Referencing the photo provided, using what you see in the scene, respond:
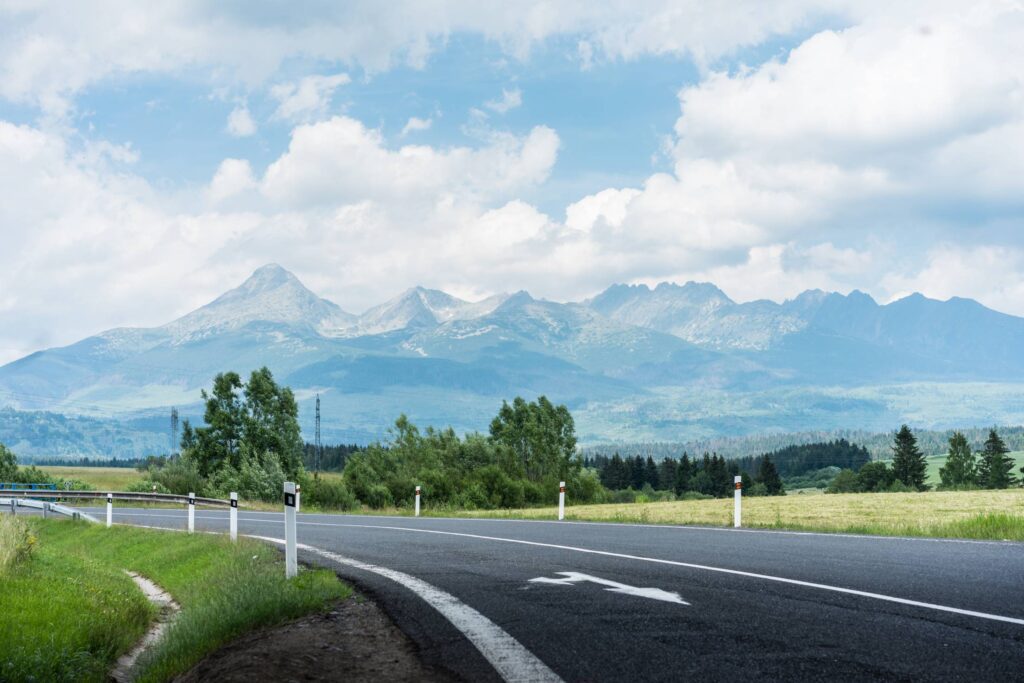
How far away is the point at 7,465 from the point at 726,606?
77.1m

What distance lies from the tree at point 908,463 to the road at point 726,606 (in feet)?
396

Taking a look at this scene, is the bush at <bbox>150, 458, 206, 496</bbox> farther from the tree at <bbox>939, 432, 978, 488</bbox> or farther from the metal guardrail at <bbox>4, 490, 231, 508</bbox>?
the tree at <bbox>939, 432, 978, 488</bbox>

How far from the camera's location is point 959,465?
136 meters

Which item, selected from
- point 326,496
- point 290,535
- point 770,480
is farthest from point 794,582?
point 770,480

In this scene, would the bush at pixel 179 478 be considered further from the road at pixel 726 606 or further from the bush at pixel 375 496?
the road at pixel 726 606

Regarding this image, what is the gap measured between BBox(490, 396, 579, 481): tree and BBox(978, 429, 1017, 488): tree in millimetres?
61151

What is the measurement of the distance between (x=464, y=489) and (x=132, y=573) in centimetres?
3555

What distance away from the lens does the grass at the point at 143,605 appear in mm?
9125

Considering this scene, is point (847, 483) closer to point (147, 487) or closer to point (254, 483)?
point (254, 483)

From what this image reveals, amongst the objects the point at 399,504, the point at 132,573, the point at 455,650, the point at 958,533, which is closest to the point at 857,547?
the point at 958,533

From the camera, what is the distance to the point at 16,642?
1093 cm

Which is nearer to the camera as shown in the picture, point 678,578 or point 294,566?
point 678,578

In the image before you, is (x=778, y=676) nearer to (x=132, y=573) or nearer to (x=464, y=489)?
(x=132, y=573)

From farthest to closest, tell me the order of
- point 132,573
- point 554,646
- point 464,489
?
1. point 464,489
2. point 132,573
3. point 554,646
